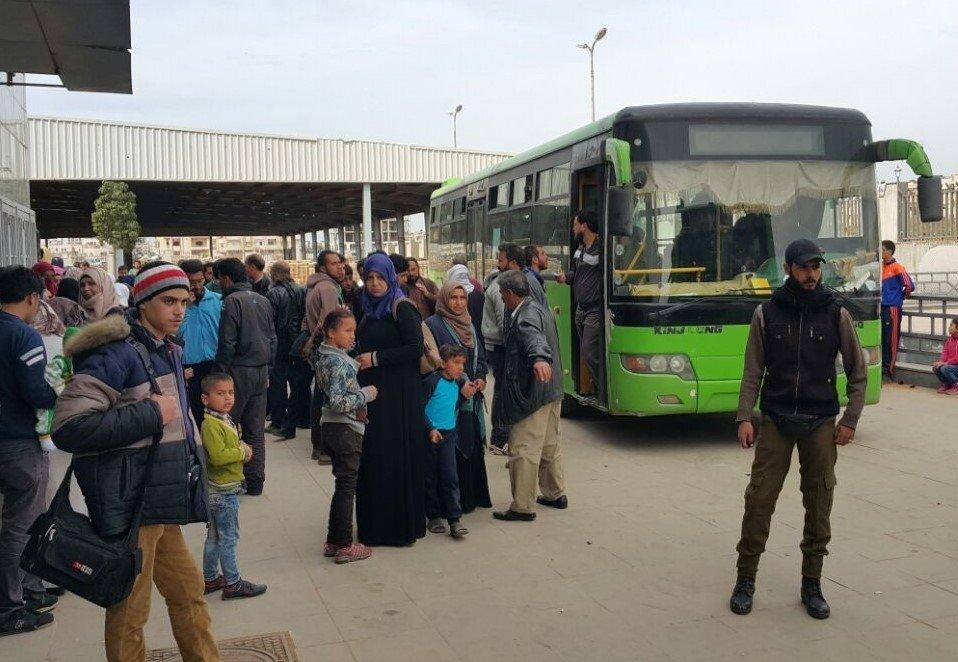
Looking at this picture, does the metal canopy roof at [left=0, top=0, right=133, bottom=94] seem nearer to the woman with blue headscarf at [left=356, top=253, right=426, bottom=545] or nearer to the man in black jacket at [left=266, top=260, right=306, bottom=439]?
the man in black jacket at [left=266, top=260, right=306, bottom=439]

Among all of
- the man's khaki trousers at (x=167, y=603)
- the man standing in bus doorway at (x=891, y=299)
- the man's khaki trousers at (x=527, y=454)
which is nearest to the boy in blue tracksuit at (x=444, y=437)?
the man's khaki trousers at (x=527, y=454)

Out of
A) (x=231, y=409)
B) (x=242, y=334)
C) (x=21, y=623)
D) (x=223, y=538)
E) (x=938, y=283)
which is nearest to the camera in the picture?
(x=21, y=623)

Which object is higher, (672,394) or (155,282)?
(155,282)

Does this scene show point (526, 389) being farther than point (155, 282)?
Yes

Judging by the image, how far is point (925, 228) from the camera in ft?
120

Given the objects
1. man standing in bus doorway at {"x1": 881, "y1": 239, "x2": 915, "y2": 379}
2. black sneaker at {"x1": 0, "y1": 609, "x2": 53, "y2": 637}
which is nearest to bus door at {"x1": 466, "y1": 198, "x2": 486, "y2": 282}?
man standing in bus doorway at {"x1": 881, "y1": 239, "x2": 915, "y2": 379}

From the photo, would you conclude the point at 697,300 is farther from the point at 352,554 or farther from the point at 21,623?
the point at 21,623

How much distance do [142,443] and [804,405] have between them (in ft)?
10.9

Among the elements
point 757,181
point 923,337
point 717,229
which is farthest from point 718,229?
point 923,337

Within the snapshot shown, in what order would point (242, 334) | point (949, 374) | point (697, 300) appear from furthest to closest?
point (949, 374) < point (697, 300) < point (242, 334)

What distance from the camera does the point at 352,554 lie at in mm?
6367

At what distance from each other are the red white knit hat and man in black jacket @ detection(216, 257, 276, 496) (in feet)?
13.6

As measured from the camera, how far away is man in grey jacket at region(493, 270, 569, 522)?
23.6ft

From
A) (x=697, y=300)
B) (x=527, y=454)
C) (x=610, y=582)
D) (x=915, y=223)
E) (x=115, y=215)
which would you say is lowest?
(x=610, y=582)
